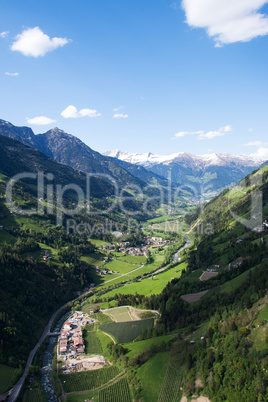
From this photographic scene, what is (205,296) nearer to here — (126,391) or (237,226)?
(126,391)

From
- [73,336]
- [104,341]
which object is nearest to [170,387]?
[104,341]

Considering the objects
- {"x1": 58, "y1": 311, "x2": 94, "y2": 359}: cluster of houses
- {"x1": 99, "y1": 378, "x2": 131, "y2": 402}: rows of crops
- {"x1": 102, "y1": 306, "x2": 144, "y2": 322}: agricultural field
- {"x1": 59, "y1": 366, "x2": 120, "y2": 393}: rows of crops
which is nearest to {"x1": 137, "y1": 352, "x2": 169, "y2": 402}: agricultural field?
{"x1": 99, "y1": 378, "x2": 131, "y2": 402}: rows of crops

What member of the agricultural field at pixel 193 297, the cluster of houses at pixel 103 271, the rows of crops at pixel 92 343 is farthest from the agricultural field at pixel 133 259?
the rows of crops at pixel 92 343

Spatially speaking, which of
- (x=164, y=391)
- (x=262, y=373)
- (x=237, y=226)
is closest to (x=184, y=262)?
(x=237, y=226)

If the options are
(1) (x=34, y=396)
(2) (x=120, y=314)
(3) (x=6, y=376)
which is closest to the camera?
(1) (x=34, y=396)

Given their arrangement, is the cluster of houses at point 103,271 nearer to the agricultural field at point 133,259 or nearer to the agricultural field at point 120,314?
the agricultural field at point 133,259

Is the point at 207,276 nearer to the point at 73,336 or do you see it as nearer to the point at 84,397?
the point at 73,336
